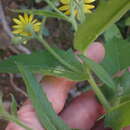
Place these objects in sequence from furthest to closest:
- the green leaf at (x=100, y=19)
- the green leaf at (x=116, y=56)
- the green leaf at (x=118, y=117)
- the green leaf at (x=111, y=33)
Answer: the green leaf at (x=111, y=33) → the green leaf at (x=116, y=56) → the green leaf at (x=118, y=117) → the green leaf at (x=100, y=19)

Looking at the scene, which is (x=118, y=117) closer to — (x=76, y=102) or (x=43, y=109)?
(x=43, y=109)

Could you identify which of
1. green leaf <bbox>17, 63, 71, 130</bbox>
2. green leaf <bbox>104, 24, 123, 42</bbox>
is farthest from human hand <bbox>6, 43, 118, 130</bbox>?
green leaf <bbox>17, 63, 71, 130</bbox>

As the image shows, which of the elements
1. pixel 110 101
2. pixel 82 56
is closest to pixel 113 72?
pixel 110 101

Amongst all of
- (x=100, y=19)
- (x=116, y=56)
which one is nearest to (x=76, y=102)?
(x=116, y=56)

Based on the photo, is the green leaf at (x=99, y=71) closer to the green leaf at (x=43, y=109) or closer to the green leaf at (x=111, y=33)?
the green leaf at (x=43, y=109)

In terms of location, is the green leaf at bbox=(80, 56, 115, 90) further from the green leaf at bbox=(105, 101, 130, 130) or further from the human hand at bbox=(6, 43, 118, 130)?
the human hand at bbox=(6, 43, 118, 130)

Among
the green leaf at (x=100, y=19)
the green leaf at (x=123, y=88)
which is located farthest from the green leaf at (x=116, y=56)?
the green leaf at (x=100, y=19)

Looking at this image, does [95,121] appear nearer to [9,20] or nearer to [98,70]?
[98,70]

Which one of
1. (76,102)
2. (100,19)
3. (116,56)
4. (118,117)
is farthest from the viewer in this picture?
(76,102)
